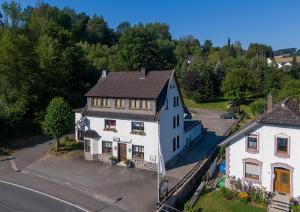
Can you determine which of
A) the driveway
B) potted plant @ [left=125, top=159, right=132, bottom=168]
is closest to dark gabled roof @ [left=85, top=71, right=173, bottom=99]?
potted plant @ [left=125, top=159, right=132, bottom=168]

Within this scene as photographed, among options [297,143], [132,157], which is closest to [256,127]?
[297,143]

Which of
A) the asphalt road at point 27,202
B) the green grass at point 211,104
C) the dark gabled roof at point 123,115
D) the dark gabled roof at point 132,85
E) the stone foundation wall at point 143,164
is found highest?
the dark gabled roof at point 132,85

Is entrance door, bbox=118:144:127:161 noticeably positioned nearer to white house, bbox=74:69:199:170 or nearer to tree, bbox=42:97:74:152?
white house, bbox=74:69:199:170

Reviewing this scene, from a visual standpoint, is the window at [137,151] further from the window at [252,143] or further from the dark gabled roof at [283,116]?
the dark gabled roof at [283,116]

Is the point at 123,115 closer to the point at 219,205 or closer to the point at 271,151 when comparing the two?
the point at 219,205

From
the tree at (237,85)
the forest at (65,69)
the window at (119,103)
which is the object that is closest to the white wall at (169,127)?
the window at (119,103)

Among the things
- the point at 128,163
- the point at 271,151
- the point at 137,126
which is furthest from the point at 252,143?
the point at 128,163

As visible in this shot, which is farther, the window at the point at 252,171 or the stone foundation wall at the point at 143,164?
the stone foundation wall at the point at 143,164

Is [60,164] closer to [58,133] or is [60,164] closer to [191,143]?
[58,133]
